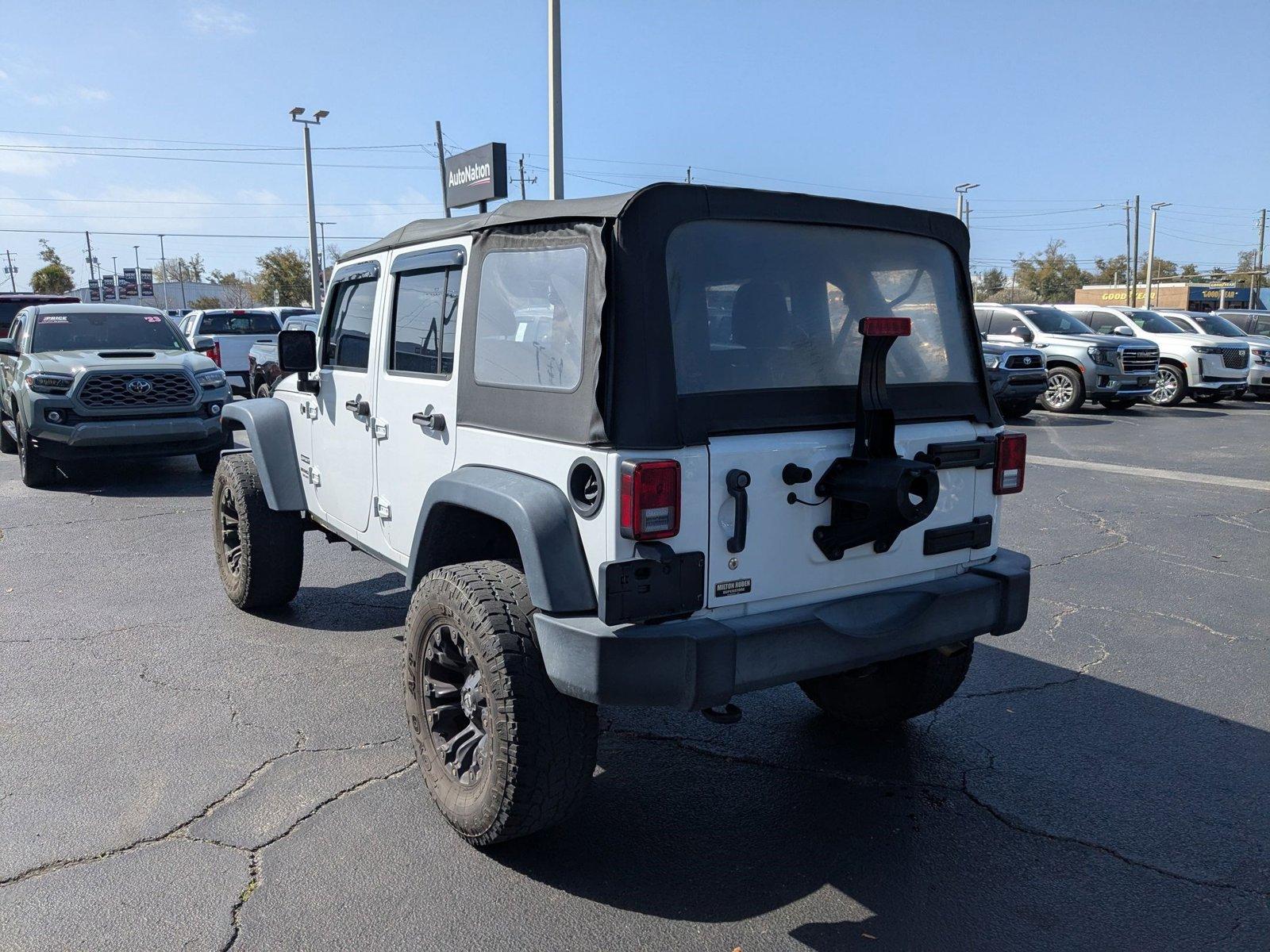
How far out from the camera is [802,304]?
10.7 ft

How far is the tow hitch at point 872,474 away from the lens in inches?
121

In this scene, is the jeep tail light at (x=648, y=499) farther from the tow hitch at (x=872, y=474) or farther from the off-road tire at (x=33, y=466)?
the off-road tire at (x=33, y=466)

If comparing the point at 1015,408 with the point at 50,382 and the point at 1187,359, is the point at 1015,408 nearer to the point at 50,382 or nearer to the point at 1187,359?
the point at 1187,359

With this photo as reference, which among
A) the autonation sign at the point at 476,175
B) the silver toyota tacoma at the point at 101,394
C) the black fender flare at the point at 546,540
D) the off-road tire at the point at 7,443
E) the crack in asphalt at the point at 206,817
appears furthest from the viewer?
the autonation sign at the point at 476,175

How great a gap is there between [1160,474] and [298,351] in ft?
31.8

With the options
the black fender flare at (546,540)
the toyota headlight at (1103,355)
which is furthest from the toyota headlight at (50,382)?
the toyota headlight at (1103,355)

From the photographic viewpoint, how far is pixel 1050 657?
520 centimetres

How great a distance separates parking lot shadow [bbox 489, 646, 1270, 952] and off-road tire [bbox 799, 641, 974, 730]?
0.33ft

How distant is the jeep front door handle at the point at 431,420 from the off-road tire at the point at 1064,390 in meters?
15.8

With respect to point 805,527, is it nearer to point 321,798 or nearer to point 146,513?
point 321,798

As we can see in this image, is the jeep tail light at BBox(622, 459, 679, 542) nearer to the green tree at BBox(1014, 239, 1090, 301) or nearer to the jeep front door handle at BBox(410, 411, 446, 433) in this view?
the jeep front door handle at BBox(410, 411, 446, 433)

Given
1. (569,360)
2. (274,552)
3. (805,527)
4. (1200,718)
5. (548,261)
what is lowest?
(1200,718)

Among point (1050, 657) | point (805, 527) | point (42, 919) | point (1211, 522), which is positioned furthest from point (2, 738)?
point (1211, 522)

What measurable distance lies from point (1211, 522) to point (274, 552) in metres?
7.52
